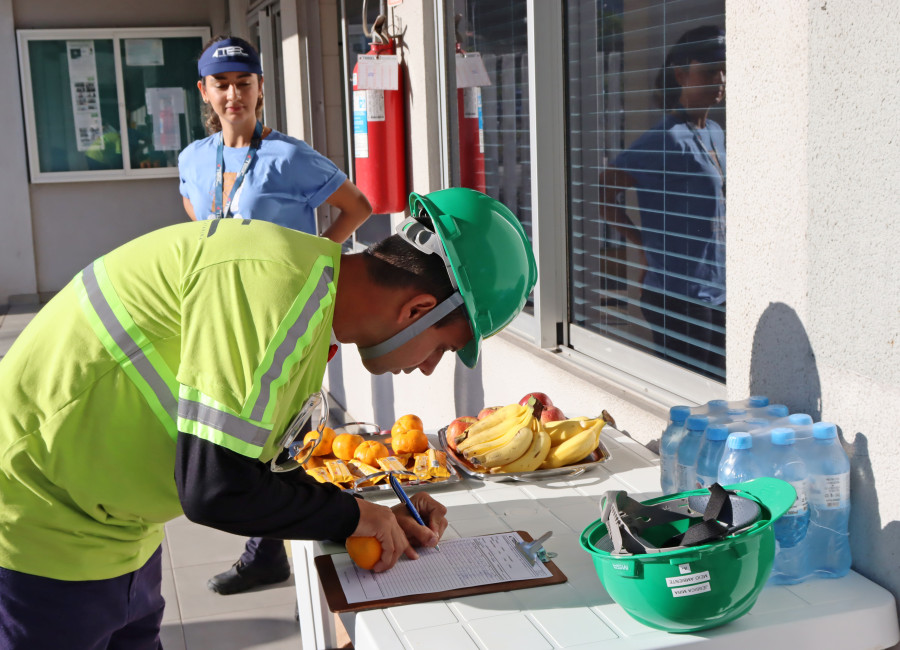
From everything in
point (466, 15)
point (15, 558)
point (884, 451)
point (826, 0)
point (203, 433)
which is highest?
point (466, 15)

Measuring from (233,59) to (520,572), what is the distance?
112 inches

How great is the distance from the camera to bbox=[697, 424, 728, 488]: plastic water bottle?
1889 mm

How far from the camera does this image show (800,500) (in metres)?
1.75

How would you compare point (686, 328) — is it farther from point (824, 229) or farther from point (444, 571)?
point (444, 571)

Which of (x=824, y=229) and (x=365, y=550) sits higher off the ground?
(x=824, y=229)

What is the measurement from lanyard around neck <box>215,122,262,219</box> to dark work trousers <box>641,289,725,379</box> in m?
1.73

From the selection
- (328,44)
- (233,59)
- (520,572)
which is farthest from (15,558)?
(328,44)

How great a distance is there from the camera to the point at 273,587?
3967 millimetres

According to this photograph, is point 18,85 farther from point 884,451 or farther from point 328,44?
point 884,451

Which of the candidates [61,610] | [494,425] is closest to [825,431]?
[494,425]

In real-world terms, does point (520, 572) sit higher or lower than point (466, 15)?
lower

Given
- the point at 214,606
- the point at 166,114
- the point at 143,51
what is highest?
the point at 143,51

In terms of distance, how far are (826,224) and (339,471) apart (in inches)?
49.2

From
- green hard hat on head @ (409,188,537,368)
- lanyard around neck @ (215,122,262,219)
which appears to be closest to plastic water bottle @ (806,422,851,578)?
green hard hat on head @ (409,188,537,368)
